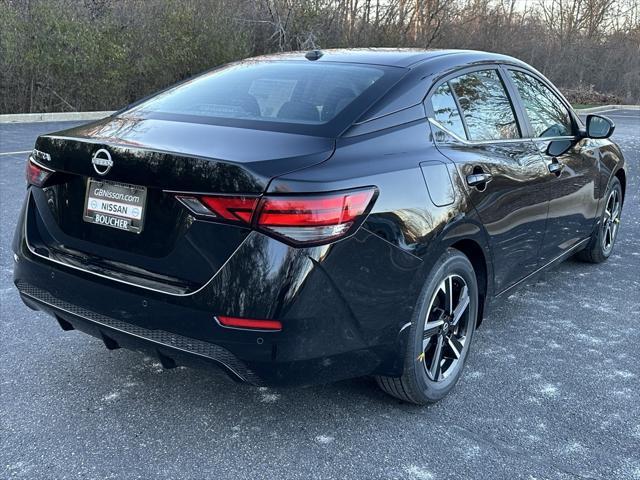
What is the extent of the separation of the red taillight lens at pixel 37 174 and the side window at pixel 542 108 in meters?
2.63

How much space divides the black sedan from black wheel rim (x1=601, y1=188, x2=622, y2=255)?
208cm

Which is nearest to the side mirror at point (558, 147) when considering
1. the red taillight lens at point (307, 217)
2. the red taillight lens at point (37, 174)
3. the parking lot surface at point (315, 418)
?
the parking lot surface at point (315, 418)

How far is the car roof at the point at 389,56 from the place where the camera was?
3.25m

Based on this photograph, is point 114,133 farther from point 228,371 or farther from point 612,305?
point 612,305

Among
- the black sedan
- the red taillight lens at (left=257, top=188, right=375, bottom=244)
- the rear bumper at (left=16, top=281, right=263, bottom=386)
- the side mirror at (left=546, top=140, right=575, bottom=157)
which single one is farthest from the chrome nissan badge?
the side mirror at (left=546, top=140, right=575, bottom=157)

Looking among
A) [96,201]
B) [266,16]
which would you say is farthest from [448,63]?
[266,16]

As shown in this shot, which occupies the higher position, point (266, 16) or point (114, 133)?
point (266, 16)

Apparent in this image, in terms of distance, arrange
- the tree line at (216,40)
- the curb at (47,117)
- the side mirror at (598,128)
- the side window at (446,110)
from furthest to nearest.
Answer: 1. the tree line at (216,40)
2. the curb at (47,117)
3. the side mirror at (598,128)
4. the side window at (446,110)

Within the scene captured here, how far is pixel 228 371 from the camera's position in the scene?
7.92ft

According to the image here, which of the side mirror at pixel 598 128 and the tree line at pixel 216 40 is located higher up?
the tree line at pixel 216 40

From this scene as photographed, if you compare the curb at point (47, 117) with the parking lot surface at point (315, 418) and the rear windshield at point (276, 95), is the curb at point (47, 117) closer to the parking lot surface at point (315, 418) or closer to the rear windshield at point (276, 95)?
the parking lot surface at point (315, 418)

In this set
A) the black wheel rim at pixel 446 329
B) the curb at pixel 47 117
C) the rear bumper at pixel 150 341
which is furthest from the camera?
the curb at pixel 47 117

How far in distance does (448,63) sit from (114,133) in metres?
1.68

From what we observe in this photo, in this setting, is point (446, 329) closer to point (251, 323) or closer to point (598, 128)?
point (251, 323)
